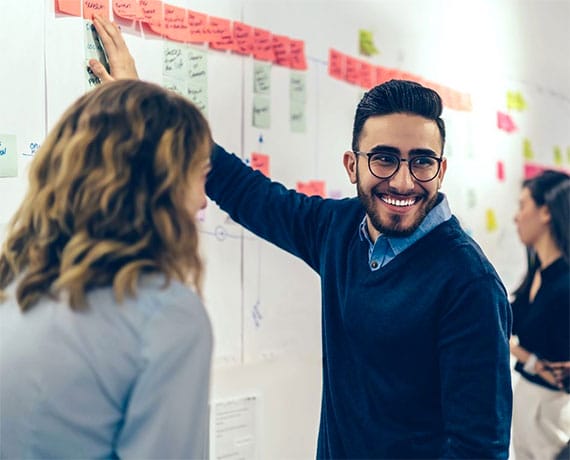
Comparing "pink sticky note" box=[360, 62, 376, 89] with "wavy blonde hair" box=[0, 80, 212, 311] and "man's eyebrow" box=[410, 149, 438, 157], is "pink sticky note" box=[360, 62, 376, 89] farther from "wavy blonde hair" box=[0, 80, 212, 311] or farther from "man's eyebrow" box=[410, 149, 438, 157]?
"wavy blonde hair" box=[0, 80, 212, 311]

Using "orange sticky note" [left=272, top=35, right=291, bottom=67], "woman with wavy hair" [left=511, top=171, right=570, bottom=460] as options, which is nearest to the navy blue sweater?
"orange sticky note" [left=272, top=35, right=291, bottom=67]

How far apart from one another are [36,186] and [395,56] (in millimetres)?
1573

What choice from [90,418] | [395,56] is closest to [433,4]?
[395,56]

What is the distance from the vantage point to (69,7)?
1479mm

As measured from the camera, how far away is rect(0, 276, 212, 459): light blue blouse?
928 millimetres

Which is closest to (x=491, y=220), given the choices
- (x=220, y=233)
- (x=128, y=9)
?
(x=220, y=233)

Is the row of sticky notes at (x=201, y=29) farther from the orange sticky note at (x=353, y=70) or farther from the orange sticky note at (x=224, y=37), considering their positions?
the orange sticky note at (x=353, y=70)

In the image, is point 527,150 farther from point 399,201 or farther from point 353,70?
point 399,201

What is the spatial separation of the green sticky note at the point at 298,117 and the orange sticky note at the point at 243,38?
0.20 meters

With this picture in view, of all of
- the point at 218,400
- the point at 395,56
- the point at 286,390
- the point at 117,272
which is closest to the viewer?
the point at 117,272

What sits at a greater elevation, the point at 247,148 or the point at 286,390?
the point at 247,148

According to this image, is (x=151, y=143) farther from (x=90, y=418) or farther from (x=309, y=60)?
(x=309, y=60)

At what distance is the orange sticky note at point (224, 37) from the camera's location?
5.89ft

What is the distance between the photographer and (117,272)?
941 mm
